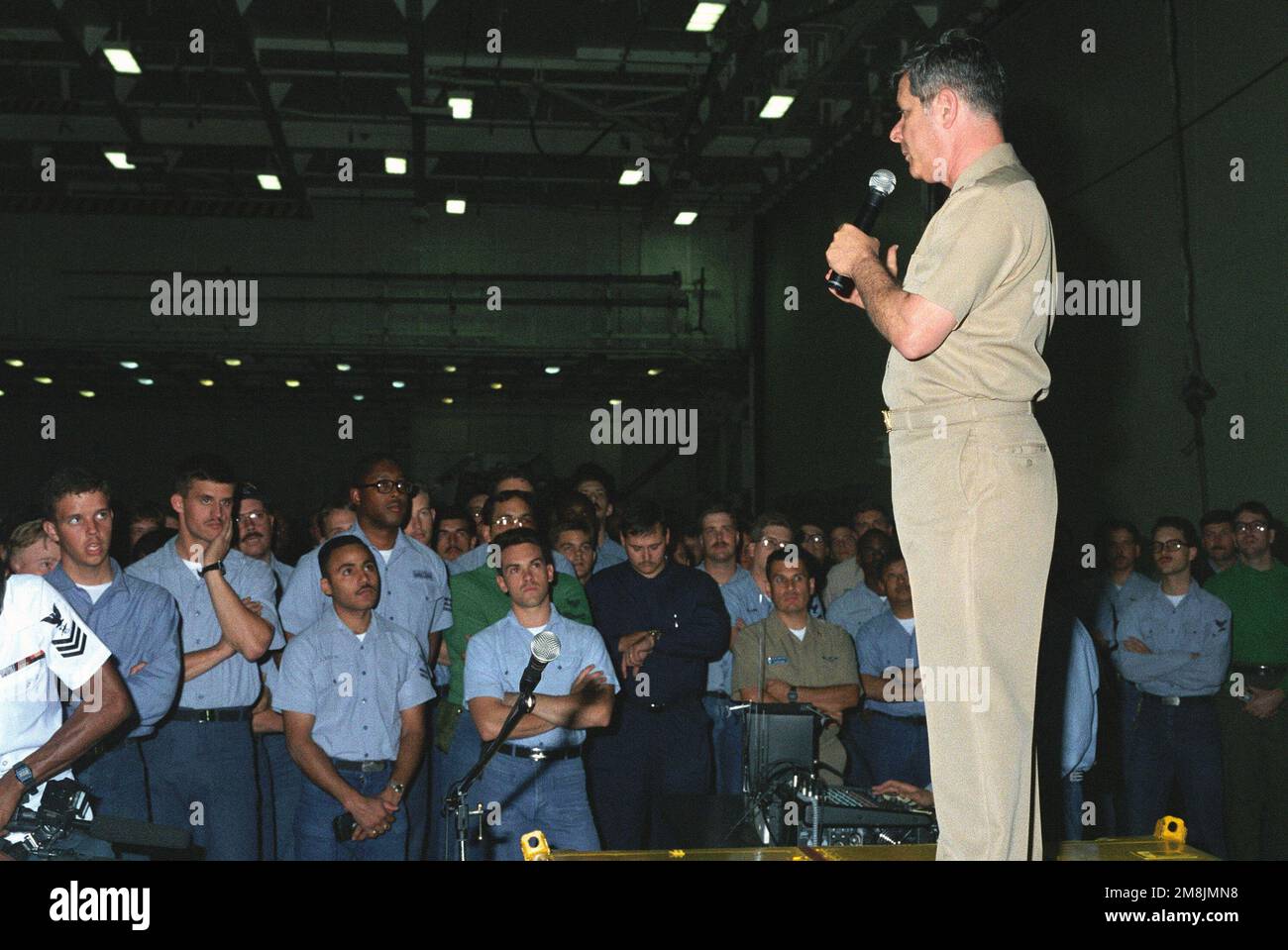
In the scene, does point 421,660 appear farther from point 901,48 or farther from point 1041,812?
point 901,48

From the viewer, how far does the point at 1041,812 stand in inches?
91.2

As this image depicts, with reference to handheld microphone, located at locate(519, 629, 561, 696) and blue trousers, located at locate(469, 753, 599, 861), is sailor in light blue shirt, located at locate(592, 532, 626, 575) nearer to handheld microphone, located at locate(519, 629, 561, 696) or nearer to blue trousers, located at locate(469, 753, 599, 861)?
blue trousers, located at locate(469, 753, 599, 861)

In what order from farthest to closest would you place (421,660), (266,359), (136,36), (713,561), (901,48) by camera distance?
1. (266,359)
2. (136,36)
3. (901,48)
4. (713,561)
5. (421,660)

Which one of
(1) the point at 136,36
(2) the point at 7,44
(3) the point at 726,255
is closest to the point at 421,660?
(1) the point at 136,36

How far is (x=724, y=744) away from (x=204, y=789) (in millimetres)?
2123

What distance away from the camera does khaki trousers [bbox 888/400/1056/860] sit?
6.61 feet

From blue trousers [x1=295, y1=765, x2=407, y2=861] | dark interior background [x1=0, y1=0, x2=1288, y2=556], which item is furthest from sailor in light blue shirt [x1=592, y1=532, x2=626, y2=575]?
dark interior background [x1=0, y1=0, x2=1288, y2=556]

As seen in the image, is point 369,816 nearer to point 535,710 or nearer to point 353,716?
point 353,716

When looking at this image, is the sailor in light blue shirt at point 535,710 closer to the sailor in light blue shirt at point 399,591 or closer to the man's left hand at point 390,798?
the man's left hand at point 390,798

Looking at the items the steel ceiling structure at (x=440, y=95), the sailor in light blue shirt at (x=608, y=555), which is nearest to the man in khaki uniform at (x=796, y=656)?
the sailor in light blue shirt at (x=608, y=555)

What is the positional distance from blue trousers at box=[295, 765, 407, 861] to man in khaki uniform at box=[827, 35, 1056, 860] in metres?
2.53

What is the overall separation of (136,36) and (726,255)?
803cm

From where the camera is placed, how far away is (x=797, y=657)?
525 centimetres

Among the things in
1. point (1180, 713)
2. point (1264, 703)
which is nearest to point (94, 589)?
point (1180, 713)
